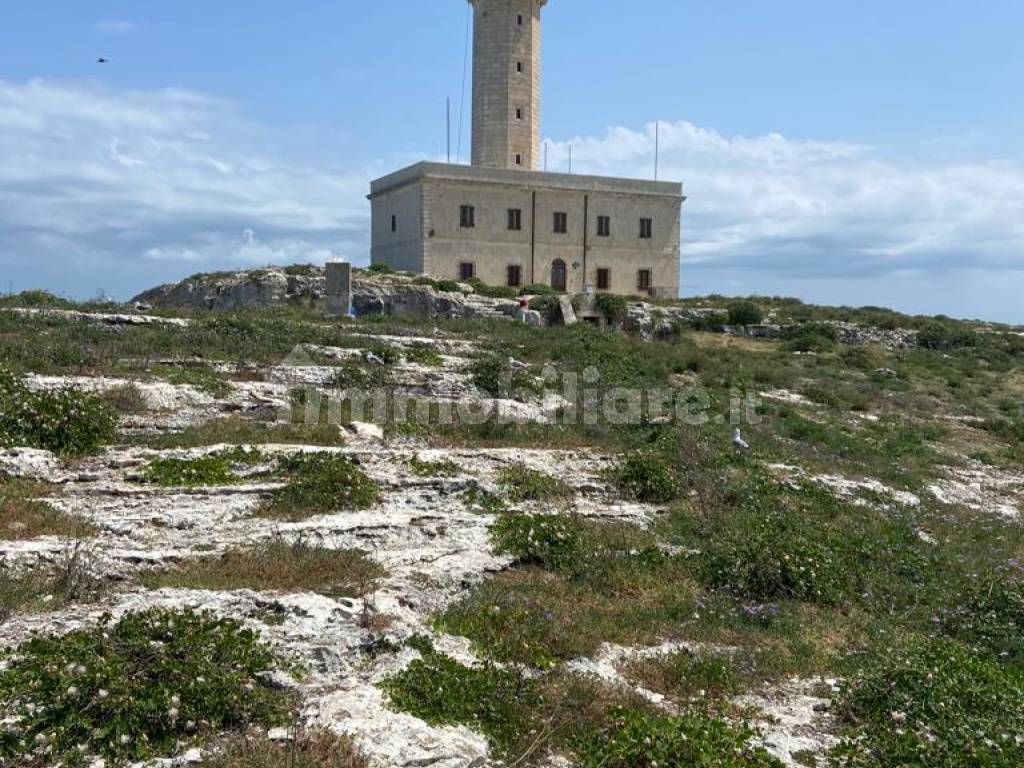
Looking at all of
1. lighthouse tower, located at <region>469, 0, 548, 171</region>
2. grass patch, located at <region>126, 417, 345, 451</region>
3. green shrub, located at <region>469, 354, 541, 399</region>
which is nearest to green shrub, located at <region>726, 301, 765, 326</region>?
lighthouse tower, located at <region>469, 0, 548, 171</region>

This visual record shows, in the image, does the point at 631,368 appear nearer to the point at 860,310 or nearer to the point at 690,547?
the point at 690,547

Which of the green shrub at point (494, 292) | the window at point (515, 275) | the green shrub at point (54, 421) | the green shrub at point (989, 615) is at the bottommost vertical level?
the green shrub at point (989, 615)

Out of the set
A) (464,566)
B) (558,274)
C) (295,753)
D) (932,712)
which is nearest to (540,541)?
(464,566)

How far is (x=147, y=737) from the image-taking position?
4918 mm

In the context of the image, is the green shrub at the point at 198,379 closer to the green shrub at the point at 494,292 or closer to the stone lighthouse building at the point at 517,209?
the green shrub at the point at 494,292

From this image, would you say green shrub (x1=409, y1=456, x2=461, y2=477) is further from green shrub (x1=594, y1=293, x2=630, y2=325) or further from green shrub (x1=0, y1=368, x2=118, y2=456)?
green shrub (x1=594, y1=293, x2=630, y2=325)

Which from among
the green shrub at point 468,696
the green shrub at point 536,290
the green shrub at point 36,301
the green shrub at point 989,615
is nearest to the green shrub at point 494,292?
the green shrub at point 536,290

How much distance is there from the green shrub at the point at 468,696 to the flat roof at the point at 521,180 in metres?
46.1

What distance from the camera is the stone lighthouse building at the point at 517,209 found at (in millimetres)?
50938

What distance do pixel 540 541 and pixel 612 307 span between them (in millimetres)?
33210

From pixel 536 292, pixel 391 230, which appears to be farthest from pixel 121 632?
pixel 391 230

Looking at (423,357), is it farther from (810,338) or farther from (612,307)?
(612,307)

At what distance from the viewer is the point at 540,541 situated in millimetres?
9375

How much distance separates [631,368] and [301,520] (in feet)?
43.1
